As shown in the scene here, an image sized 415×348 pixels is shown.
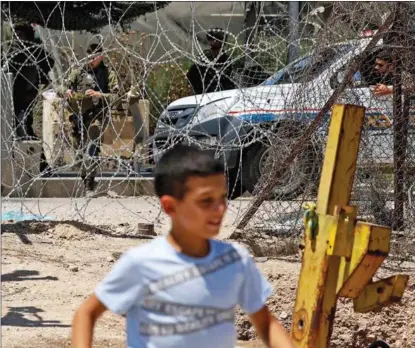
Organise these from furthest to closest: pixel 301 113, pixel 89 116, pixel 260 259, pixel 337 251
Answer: pixel 89 116, pixel 301 113, pixel 260 259, pixel 337 251

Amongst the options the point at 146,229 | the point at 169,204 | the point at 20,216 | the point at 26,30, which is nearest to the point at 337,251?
the point at 169,204

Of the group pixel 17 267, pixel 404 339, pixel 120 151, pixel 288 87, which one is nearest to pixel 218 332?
pixel 404 339

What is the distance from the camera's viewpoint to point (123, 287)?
312 cm

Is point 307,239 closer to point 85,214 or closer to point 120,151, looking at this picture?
point 120,151

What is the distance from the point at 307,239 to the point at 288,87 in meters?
4.59

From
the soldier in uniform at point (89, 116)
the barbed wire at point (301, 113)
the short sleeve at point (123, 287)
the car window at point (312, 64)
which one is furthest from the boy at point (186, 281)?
the soldier in uniform at point (89, 116)

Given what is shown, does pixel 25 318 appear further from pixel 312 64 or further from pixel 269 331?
pixel 269 331

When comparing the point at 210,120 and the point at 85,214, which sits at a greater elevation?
the point at 210,120

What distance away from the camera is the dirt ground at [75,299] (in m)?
6.39

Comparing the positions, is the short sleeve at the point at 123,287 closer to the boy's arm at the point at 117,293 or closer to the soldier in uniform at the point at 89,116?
the boy's arm at the point at 117,293

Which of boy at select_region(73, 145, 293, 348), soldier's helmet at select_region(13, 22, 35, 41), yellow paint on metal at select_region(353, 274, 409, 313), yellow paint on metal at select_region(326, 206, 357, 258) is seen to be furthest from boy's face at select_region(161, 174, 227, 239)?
→ soldier's helmet at select_region(13, 22, 35, 41)

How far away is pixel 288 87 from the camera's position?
8641 millimetres

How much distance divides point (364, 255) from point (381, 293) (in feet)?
0.98

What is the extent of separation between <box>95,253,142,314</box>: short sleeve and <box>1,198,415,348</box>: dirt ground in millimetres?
2969
